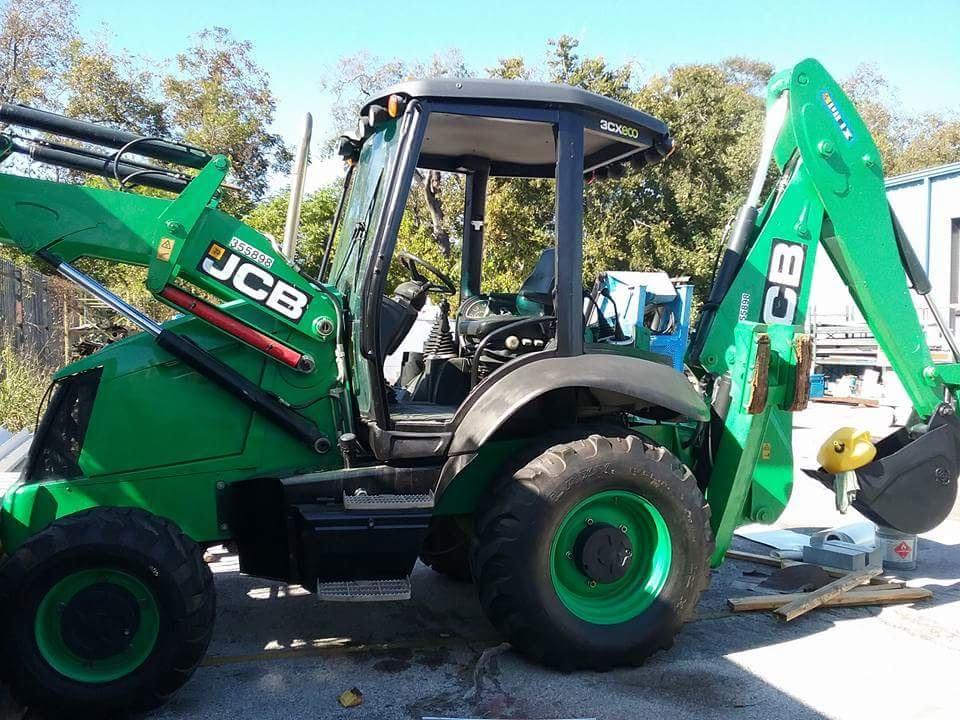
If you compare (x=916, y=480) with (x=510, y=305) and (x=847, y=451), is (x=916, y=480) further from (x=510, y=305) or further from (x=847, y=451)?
(x=510, y=305)

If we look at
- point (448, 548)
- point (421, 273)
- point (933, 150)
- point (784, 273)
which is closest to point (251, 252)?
point (421, 273)

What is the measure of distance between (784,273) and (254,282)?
2919mm

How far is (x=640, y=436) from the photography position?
4.44 m

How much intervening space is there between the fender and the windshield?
856mm

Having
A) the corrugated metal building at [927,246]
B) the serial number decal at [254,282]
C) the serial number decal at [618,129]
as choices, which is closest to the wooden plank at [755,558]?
the serial number decal at [618,129]

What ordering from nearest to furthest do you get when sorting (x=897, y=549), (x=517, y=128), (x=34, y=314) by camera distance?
(x=517, y=128), (x=897, y=549), (x=34, y=314)

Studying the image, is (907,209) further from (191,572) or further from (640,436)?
(191,572)

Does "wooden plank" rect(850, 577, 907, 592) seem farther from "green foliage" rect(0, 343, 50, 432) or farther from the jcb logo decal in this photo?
"green foliage" rect(0, 343, 50, 432)

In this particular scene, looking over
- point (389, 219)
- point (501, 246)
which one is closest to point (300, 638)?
point (389, 219)

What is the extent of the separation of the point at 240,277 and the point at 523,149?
1.81 meters

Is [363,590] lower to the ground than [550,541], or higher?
lower

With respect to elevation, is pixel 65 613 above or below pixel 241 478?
below

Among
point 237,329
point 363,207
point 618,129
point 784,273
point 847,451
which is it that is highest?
point 618,129

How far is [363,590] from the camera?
12.9 feet
